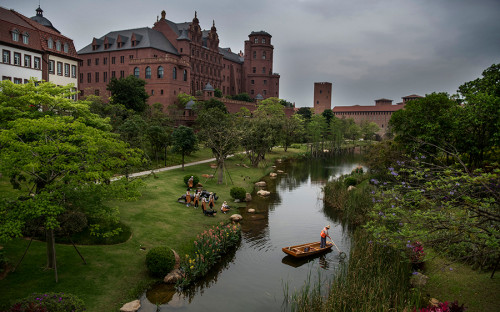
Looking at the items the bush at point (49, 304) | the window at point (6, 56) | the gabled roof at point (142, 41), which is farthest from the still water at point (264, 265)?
the gabled roof at point (142, 41)

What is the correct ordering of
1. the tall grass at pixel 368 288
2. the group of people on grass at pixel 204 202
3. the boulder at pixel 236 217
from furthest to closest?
the boulder at pixel 236 217, the group of people on grass at pixel 204 202, the tall grass at pixel 368 288

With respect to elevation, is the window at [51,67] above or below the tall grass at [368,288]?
above

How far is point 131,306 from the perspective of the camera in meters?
13.7

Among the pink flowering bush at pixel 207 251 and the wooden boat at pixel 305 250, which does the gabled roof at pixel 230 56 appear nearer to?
the pink flowering bush at pixel 207 251

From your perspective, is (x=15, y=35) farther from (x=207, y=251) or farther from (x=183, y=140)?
(x=207, y=251)

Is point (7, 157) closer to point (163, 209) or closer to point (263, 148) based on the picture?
point (163, 209)

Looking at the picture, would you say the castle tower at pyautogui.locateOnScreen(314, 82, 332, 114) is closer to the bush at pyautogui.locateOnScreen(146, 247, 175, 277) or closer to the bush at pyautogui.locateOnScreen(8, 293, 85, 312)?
the bush at pyautogui.locateOnScreen(146, 247, 175, 277)

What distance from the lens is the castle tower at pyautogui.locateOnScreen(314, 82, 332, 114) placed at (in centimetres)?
13575

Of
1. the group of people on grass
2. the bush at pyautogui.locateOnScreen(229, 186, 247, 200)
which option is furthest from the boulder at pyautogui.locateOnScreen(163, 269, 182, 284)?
the bush at pyautogui.locateOnScreen(229, 186, 247, 200)

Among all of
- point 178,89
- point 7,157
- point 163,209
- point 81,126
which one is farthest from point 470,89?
point 178,89

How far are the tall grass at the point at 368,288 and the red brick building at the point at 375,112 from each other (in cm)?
10653

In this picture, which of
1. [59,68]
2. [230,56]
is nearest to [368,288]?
[59,68]

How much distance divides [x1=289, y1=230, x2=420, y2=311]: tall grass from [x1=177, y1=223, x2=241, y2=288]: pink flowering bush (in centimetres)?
462

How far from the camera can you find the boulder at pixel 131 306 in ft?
44.4
